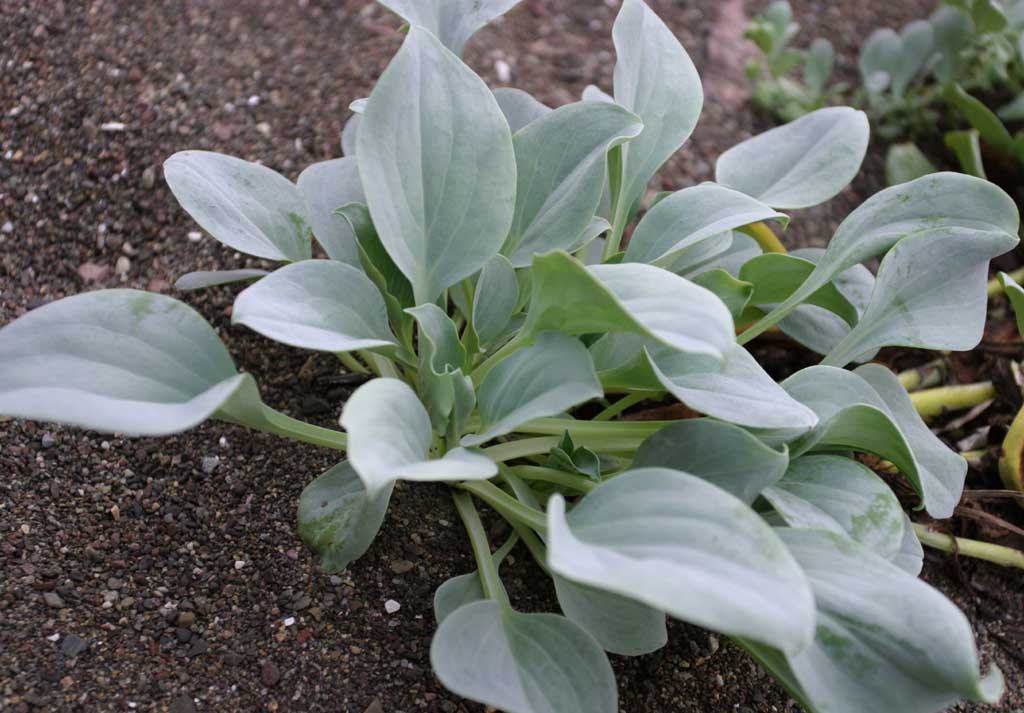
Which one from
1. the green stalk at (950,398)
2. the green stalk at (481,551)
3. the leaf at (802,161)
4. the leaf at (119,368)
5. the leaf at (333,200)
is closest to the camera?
the leaf at (119,368)

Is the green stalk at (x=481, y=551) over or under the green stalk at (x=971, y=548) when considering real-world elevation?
over

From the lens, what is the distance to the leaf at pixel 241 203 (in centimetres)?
130

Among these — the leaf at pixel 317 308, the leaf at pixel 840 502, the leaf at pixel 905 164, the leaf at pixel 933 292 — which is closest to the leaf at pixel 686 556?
the leaf at pixel 840 502

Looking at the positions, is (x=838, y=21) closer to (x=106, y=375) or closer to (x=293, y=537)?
(x=293, y=537)

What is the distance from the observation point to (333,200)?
1.47 meters

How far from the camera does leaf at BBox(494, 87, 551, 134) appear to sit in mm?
1566

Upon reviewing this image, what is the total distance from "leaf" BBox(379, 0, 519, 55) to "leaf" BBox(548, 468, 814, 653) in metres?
0.80

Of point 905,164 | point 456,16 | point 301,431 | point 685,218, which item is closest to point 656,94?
point 685,218

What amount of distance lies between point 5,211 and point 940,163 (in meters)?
2.12

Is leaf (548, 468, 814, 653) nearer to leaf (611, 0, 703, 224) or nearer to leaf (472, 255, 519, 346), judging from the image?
leaf (472, 255, 519, 346)

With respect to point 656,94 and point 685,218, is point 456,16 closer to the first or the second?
point 656,94

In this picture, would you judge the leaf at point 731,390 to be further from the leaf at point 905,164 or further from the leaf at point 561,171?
the leaf at point 905,164

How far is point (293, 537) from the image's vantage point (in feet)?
4.58

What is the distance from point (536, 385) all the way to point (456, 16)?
0.68m
